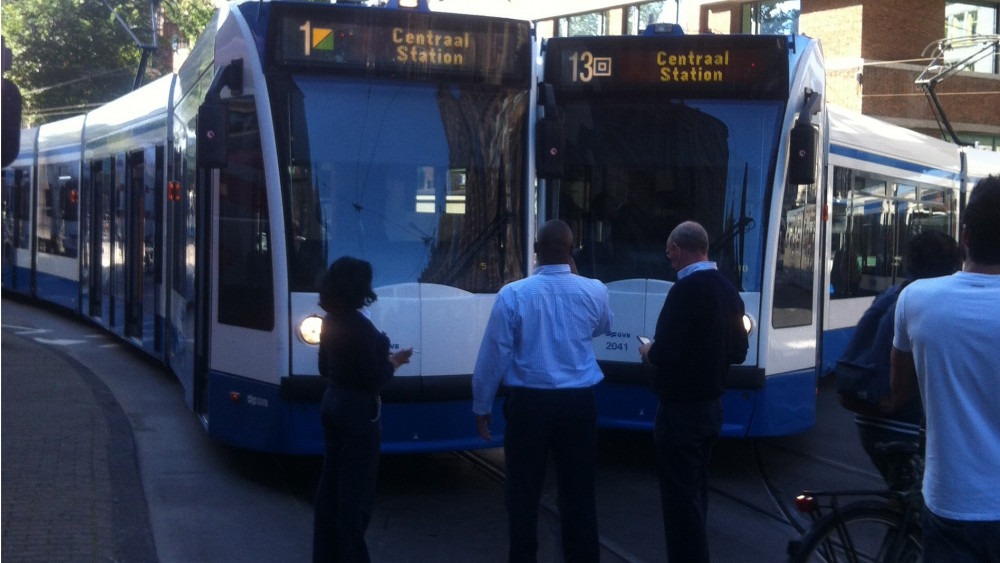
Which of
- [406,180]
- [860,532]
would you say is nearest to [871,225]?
[406,180]

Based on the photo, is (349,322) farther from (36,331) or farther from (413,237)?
(36,331)

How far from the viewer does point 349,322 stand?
17.8ft

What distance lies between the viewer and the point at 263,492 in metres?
7.89

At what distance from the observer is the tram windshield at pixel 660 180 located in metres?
8.29

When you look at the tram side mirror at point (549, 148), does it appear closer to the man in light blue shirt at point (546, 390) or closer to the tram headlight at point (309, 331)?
the tram headlight at point (309, 331)

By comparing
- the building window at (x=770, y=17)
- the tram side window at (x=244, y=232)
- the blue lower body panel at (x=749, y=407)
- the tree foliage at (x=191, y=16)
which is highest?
the tree foliage at (x=191, y=16)

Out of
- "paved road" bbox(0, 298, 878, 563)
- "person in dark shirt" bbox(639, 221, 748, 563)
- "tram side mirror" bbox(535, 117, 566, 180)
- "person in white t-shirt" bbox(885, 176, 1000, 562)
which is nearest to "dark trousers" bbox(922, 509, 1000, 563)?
"person in white t-shirt" bbox(885, 176, 1000, 562)

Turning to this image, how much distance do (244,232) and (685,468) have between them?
326 cm

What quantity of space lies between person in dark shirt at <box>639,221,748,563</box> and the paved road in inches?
36.6

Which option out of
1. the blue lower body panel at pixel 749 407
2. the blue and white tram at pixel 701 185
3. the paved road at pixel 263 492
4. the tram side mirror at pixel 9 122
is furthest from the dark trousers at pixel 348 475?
the blue lower body panel at pixel 749 407

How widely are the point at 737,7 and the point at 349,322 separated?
28683 mm

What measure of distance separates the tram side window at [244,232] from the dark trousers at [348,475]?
79.1 inches

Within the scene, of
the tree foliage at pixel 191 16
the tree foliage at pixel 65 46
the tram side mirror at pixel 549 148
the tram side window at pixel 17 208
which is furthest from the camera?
the tree foliage at pixel 65 46

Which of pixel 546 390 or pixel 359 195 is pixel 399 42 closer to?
pixel 359 195
